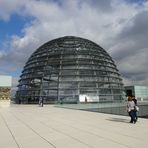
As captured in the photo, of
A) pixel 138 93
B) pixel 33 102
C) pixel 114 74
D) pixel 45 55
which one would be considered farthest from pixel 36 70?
pixel 138 93

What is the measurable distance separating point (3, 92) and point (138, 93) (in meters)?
93.5

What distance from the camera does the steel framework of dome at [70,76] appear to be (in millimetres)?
44438

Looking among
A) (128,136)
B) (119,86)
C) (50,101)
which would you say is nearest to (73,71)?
(50,101)

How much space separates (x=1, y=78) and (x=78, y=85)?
15365 mm

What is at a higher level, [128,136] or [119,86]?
[119,86]

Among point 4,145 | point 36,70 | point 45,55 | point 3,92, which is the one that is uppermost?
point 45,55

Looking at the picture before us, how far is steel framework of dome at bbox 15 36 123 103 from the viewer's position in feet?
146

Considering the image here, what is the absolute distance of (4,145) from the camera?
7.77m

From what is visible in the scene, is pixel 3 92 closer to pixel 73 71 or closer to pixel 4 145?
pixel 73 71

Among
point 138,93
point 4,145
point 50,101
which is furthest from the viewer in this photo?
point 138,93

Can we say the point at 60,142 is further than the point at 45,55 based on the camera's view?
No

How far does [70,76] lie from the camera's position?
45281mm

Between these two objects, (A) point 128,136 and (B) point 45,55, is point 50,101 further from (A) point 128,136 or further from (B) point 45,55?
(A) point 128,136

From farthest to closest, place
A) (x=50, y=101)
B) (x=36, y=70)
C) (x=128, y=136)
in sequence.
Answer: (x=36, y=70), (x=50, y=101), (x=128, y=136)
